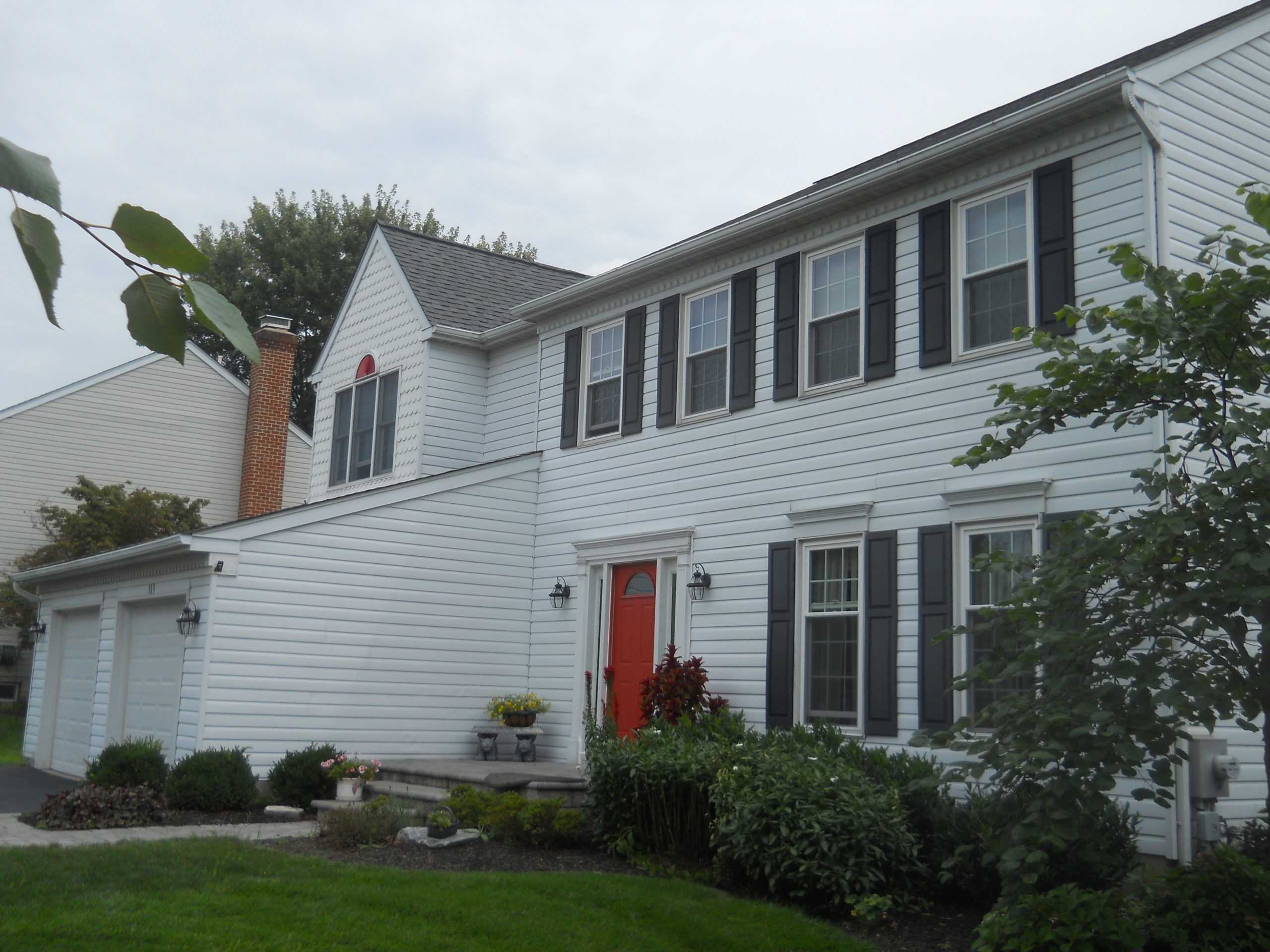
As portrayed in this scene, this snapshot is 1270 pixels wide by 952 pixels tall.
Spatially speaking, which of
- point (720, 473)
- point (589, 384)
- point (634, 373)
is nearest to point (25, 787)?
point (589, 384)

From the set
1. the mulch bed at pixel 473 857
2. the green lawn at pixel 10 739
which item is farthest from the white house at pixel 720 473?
the mulch bed at pixel 473 857

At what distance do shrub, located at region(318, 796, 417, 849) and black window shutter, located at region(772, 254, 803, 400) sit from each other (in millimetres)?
5636

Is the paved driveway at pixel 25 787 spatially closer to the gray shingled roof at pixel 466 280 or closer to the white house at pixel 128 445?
the gray shingled roof at pixel 466 280

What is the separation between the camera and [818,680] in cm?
1177

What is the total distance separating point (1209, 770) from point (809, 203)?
21.2 ft

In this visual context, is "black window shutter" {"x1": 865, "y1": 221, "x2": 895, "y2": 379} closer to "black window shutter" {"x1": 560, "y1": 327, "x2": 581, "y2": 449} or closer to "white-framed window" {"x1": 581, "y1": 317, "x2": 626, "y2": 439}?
"white-framed window" {"x1": 581, "y1": 317, "x2": 626, "y2": 439}

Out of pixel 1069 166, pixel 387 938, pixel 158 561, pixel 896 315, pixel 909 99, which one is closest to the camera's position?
pixel 387 938

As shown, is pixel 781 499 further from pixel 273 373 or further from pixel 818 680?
pixel 273 373

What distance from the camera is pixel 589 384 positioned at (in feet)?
51.0

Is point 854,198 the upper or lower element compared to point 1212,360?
upper

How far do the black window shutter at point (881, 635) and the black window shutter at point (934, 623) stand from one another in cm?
27

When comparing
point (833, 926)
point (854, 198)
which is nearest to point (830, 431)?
point (854, 198)

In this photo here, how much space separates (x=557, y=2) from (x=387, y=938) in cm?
545

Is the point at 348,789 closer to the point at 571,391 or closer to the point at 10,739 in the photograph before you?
the point at 571,391
